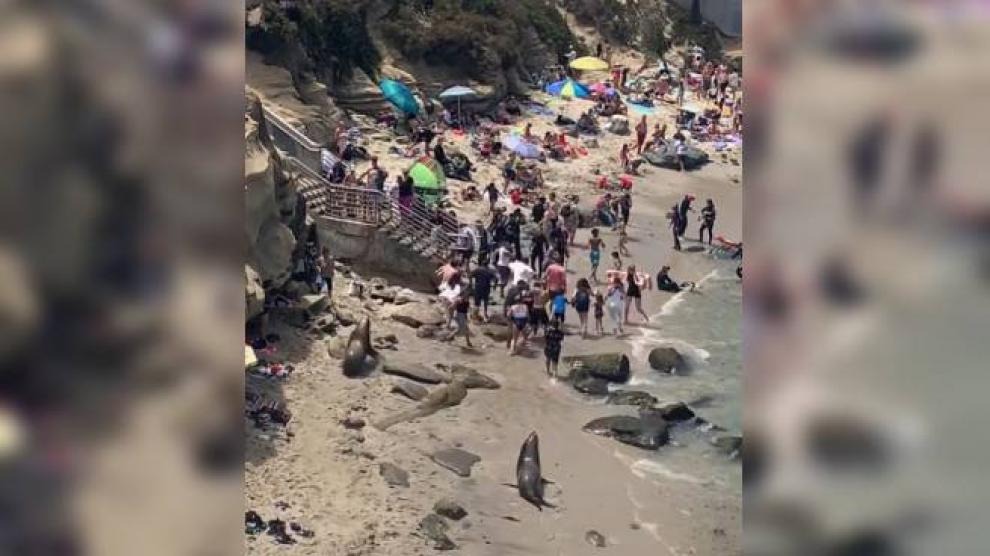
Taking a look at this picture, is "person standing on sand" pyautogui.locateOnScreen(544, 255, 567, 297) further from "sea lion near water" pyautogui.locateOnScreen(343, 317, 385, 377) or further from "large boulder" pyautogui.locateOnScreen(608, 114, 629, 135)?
"large boulder" pyautogui.locateOnScreen(608, 114, 629, 135)

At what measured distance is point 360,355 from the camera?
15.5 metres

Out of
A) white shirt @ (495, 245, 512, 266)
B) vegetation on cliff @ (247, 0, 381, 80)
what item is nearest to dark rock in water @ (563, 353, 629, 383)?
white shirt @ (495, 245, 512, 266)

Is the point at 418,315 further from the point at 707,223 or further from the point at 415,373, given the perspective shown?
the point at 707,223

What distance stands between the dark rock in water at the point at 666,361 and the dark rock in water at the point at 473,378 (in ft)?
8.53

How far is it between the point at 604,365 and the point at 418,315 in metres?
3.10

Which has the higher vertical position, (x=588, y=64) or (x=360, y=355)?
(x=588, y=64)

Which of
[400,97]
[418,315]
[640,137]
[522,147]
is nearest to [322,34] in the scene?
[400,97]

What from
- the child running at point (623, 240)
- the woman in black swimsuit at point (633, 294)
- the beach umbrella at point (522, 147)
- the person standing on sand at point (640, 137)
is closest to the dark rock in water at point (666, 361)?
A: the woman in black swimsuit at point (633, 294)

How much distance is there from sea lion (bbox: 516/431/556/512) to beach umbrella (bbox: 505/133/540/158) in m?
16.5

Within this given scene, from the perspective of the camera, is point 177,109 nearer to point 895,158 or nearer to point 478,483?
point 895,158

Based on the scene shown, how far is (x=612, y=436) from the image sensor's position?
1414 centimetres

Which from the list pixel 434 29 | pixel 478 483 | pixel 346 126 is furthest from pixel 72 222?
pixel 434 29

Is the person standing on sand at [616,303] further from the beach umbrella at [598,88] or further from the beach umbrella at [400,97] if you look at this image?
the beach umbrella at [598,88]

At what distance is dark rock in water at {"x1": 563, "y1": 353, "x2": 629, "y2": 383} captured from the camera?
1612 centimetres
